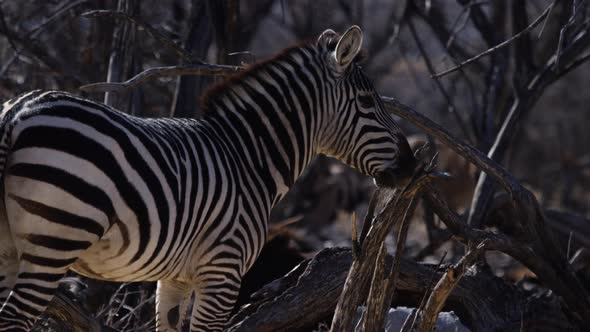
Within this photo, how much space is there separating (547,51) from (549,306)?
654 cm

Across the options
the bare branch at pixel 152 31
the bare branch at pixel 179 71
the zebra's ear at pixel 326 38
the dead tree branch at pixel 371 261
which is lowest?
the dead tree branch at pixel 371 261

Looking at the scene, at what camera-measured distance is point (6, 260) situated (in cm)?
404

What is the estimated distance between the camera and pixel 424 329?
440 centimetres

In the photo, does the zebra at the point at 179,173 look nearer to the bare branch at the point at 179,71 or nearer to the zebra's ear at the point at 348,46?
the zebra's ear at the point at 348,46

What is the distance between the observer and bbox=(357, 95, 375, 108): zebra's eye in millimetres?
5391

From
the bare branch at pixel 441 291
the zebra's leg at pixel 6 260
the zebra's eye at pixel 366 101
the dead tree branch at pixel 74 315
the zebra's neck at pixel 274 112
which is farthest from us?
the zebra's eye at pixel 366 101

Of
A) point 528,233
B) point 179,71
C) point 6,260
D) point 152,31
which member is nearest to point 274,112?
point 179,71

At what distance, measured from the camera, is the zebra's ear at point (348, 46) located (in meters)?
5.21

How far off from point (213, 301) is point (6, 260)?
1232 mm

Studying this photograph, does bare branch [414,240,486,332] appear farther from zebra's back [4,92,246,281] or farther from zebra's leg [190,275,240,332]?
zebra's back [4,92,246,281]

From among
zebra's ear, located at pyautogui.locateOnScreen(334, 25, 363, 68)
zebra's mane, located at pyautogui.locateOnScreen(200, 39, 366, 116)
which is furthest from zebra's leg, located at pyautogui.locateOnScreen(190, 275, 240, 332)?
zebra's ear, located at pyautogui.locateOnScreen(334, 25, 363, 68)

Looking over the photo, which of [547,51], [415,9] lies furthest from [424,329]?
[547,51]

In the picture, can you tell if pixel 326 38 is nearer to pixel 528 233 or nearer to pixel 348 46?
pixel 348 46

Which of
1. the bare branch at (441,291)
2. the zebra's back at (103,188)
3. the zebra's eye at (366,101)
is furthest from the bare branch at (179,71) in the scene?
the bare branch at (441,291)
